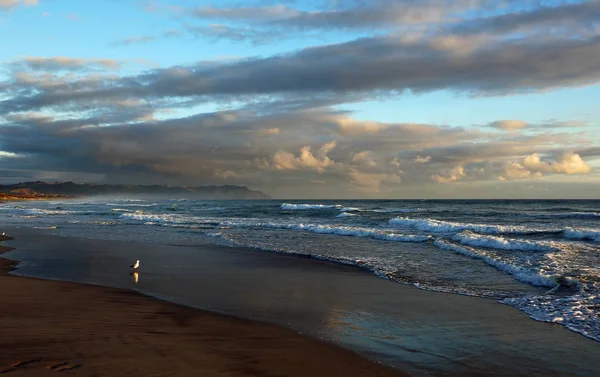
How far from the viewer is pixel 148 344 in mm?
5867

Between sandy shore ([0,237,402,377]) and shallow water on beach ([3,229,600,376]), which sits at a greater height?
sandy shore ([0,237,402,377])

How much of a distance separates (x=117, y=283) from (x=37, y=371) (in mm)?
6027

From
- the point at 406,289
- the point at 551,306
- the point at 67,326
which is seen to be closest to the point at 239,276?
the point at 406,289

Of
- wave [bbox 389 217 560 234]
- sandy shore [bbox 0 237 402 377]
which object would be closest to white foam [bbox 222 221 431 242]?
wave [bbox 389 217 560 234]

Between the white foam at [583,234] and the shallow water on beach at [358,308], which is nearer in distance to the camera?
the shallow water on beach at [358,308]

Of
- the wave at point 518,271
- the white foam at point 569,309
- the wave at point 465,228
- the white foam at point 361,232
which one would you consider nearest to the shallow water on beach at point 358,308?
the white foam at point 569,309

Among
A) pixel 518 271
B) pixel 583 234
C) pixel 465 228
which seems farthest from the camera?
pixel 465 228

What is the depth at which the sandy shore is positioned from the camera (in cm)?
504

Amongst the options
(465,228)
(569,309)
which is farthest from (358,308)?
(465,228)

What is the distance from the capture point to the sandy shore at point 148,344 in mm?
5043

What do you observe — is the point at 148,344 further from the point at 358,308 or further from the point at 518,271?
the point at 518,271

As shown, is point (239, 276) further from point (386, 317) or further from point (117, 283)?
point (386, 317)

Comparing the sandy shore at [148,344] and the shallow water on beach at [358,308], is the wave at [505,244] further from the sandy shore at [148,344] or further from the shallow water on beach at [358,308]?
the sandy shore at [148,344]

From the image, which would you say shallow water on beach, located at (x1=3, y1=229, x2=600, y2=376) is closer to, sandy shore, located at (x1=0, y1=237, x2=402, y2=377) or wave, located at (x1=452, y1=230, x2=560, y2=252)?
sandy shore, located at (x1=0, y1=237, x2=402, y2=377)
